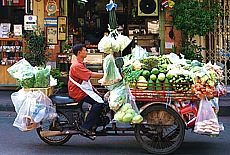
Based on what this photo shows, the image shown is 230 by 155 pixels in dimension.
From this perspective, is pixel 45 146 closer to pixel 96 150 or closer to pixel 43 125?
pixel 43 125

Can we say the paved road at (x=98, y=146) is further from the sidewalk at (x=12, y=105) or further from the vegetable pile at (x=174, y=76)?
the sidewalk at (x=12, y=105)

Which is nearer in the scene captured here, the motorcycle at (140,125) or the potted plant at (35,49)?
the motorcycle at (140,125)

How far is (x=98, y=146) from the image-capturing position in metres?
7.98

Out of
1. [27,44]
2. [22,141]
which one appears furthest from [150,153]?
[27,44]

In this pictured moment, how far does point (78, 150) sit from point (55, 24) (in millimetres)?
7121

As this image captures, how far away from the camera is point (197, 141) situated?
27.6 ft

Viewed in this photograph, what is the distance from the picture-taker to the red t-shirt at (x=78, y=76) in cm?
745

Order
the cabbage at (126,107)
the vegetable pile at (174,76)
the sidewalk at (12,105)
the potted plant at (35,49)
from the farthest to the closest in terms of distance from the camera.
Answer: the potted plant at (35,49), the sidewalk at (12,105), the cabbage at (126,107), the vegetable pile at (174,76)

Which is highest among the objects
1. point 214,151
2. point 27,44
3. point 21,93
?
point 27,44

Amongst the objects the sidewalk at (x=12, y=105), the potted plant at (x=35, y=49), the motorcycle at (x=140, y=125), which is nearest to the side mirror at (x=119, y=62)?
the motorcycle at (x=140, y=125)

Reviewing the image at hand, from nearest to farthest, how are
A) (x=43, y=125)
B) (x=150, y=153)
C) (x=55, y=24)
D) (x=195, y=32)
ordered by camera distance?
(x=150, y=153)
(x=43, y=125)
(x=195, y=32)
(x=55, y=24)

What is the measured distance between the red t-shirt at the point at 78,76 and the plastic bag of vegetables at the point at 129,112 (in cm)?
71

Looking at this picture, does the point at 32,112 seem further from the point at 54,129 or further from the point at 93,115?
the point at 93,115

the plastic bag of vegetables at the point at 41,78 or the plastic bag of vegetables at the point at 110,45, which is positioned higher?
the plastic bag of vegetables at the point at 110,45
